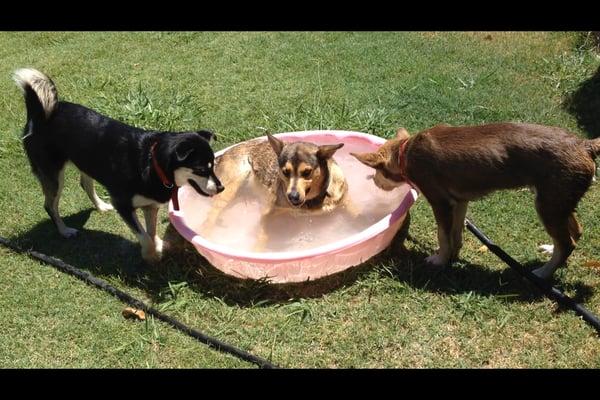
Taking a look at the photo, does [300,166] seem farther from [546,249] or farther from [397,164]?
[546,249]

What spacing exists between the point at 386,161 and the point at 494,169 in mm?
1192

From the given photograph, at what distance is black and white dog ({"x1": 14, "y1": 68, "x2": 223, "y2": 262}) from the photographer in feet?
19.0

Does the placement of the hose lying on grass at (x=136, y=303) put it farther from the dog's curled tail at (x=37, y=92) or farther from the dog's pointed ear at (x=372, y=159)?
the dog's pointed ear at (x=372, y=159)

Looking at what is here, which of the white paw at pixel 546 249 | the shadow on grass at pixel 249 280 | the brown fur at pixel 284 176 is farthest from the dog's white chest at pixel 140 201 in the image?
the white paw at pixel 546 249

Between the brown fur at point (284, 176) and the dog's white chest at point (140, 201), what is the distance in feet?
3.92

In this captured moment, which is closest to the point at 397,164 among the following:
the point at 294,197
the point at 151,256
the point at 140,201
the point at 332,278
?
the point at 294,197

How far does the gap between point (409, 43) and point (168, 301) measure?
686 centimetres

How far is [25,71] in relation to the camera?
20.1 ft

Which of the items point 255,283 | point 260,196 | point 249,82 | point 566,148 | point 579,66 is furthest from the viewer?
point 249,82

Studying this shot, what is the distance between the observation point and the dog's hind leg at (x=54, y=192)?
653 centimetres

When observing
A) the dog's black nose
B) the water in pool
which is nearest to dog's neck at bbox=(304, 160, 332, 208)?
the water in pool

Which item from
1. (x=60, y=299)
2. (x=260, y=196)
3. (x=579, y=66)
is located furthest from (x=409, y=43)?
(x=60, y=299)

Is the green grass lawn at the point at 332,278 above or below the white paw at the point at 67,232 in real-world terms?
above
